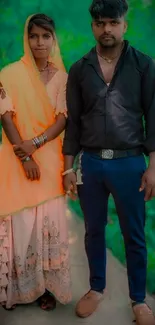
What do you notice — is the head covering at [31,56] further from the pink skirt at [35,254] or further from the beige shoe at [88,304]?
the beige shoe at [88,304]

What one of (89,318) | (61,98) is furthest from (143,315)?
(61,98)

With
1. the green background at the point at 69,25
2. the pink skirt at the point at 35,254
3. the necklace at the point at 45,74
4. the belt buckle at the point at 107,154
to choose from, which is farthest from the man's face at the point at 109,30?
the green background at the point at 69,25

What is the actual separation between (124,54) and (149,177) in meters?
0.58

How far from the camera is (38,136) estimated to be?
2.70m

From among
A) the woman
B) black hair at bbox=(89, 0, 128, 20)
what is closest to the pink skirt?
the woman

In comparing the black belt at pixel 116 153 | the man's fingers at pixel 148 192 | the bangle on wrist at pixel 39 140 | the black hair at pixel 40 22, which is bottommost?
the man's fingers at pixel 148 192

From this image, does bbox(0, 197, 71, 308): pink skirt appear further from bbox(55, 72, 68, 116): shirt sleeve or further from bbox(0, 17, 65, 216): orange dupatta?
bbox(55, 72, 68, 116): shirt sleeve

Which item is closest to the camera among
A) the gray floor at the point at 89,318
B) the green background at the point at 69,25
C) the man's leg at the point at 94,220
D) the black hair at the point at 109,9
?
the black hair at the point at 109,9

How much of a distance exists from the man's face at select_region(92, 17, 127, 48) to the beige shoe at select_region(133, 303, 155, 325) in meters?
1.28

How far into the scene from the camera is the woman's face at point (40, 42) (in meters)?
2.63

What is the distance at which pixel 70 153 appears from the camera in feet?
9.07

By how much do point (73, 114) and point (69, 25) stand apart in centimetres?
165

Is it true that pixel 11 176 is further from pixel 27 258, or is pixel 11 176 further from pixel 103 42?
pixel 103 42

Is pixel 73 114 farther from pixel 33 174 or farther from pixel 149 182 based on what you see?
pixel 149 182
